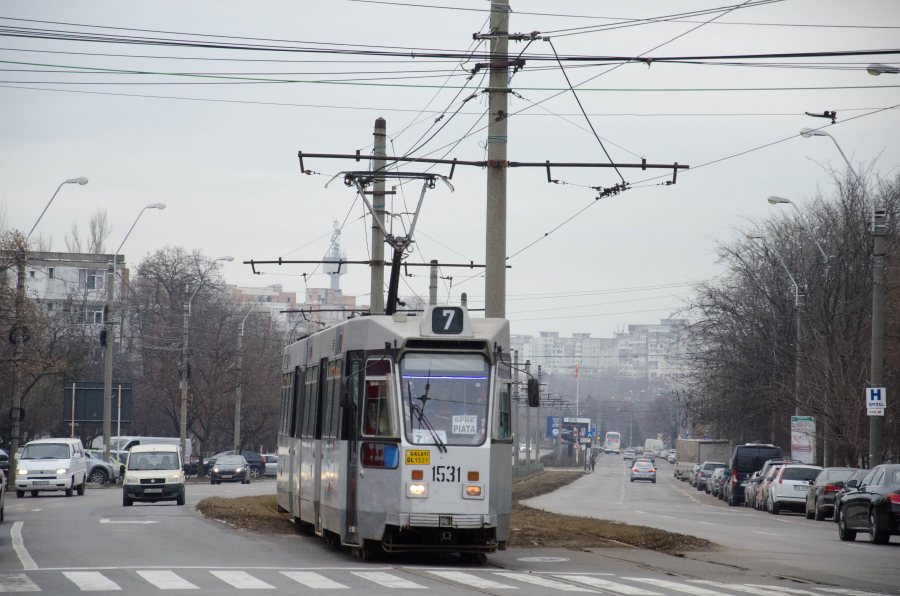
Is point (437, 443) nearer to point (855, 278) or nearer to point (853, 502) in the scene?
point (853, 502)

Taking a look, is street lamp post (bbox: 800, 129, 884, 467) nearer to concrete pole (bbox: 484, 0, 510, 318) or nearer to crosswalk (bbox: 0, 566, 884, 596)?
concrete pole (bbox: 484, 0, 510, 318)

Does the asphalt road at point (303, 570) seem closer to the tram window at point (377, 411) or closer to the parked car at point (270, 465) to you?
the tram window at point (377, 411)

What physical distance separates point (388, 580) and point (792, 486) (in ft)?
80.9

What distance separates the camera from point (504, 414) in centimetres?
1455

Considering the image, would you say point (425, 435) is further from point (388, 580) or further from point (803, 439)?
point (803, 439)

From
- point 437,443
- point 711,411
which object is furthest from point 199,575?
point 711,411

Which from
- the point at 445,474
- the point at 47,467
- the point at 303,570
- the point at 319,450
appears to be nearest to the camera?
the point at 303,570

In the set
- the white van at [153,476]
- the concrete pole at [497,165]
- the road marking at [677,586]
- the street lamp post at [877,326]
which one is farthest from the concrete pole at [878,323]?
the white van at [153,476]

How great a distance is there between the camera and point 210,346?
70000mm

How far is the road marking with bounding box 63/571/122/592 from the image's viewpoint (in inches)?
449

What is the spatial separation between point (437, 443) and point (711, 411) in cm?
3767

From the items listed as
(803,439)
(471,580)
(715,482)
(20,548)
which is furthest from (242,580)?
(715,482)

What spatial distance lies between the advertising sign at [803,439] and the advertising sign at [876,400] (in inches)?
381

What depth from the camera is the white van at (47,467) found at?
35.1 metres
